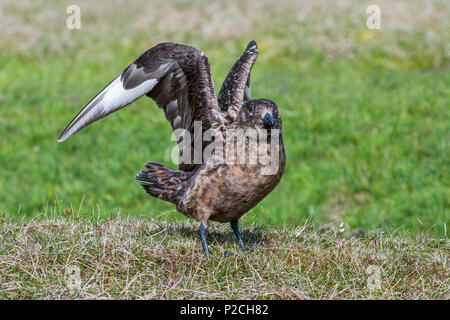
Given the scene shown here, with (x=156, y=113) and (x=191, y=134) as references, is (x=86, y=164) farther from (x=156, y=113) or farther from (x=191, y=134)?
(x=191, y=134)

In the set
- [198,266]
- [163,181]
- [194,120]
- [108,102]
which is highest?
[108,102]

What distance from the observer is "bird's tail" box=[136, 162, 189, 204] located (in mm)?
4305

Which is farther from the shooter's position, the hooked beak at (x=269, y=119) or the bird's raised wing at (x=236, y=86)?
the bird's raised wing at (x=236, y=86)

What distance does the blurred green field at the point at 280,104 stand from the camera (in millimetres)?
7227

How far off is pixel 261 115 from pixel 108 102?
1.06m

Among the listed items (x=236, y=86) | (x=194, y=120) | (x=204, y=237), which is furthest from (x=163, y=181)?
(x=236, y=86)

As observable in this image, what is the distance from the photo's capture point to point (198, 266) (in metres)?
3.48

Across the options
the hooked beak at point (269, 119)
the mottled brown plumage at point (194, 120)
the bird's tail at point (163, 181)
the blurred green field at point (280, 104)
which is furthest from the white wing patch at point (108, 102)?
the blurred green field at point (280, 104)

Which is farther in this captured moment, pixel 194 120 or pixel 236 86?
pixel 236 86

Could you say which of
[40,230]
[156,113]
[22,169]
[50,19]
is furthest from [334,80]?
[40,230]

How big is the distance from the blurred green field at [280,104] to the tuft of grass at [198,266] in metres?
0.77

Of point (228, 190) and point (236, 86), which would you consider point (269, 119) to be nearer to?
point (228, 190)

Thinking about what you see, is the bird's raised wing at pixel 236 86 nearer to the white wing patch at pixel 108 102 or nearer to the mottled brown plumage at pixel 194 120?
the mottled brown plumage at pixel 194 120

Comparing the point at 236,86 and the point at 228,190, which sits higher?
the point at 236,86
